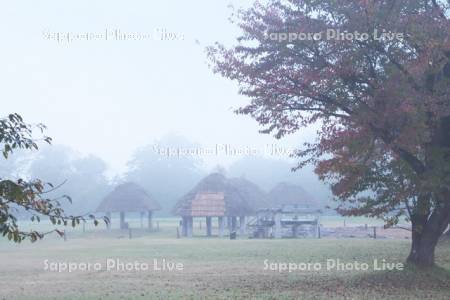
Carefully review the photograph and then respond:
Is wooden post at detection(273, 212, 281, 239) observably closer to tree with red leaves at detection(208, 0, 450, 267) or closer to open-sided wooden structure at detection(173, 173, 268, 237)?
open-sided wooden structure at detection(173, 173, 268, 237)

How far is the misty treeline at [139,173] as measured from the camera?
78375 mm

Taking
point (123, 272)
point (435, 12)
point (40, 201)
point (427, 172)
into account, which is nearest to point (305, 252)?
point (123, 272)

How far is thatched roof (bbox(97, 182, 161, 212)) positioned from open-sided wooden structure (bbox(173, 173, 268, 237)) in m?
7.23

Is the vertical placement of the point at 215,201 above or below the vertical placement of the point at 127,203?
above

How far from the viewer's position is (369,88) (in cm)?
1489

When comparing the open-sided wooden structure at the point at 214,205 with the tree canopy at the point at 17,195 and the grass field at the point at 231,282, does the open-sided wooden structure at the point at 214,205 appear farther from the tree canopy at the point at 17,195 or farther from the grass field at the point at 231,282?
the tree canopy at the point at 17,195

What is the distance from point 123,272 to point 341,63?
10.4m

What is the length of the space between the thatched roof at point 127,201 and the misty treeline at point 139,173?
1330cm

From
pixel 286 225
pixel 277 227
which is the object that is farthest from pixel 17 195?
pixel 286 225

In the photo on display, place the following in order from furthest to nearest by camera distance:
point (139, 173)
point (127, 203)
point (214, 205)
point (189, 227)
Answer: point (139, 173)
point (127, 203)
point (214, 205)
point (189, 227)

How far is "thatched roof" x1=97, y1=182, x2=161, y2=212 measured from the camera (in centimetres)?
5506

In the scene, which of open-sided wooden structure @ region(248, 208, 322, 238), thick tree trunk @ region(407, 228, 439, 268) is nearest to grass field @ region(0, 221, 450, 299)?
thick tree trunk @ region(407, 228, 439, 268)

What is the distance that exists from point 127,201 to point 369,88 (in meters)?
43.7

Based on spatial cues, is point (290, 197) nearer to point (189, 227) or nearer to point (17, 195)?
point (189, 227)
